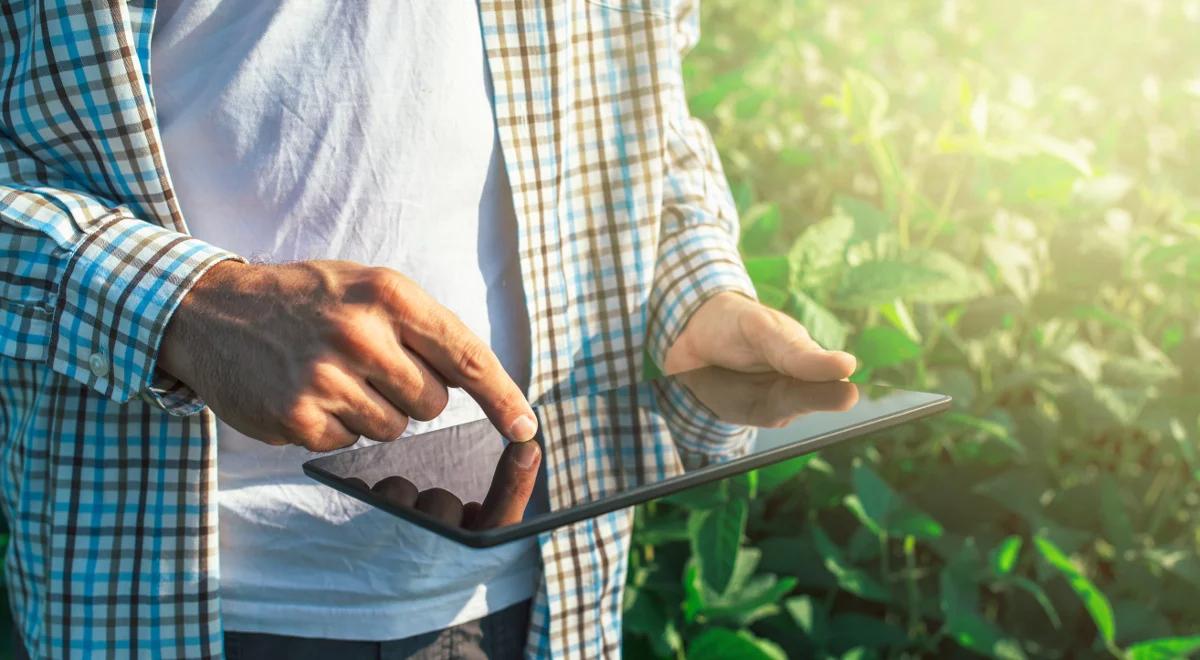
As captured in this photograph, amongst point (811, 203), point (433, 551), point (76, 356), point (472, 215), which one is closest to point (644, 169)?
point (472, 215)

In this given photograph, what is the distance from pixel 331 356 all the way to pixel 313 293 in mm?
48

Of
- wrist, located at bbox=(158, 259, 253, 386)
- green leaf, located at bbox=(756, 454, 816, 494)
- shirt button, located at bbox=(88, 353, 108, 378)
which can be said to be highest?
wrist, located at bbox=(158, 259, 253, 386)

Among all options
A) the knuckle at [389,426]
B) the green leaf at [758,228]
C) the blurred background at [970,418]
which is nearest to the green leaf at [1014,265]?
the blurred background at [970,418]

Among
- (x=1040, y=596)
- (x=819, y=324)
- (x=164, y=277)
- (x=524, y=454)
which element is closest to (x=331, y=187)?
(x=164, y=277)

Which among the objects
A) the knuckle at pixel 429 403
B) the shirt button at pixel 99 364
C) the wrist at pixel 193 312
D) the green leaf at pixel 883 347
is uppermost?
the wrist at pixel 193 312

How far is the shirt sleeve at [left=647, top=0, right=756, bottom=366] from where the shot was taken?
1.09 m

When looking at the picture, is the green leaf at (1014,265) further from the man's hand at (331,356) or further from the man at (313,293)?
the man's hand at (331,356)

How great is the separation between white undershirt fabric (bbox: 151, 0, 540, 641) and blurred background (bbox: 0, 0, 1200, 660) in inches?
16.4

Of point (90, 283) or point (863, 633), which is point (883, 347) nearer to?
point (863, 633)

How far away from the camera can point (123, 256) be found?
0.80m

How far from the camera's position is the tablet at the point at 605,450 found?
27.5 inches

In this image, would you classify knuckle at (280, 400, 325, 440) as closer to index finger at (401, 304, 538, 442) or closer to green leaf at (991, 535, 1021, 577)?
index finger at (401, 304, 538, 442)

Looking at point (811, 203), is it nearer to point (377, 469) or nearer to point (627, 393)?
point (627, 393)

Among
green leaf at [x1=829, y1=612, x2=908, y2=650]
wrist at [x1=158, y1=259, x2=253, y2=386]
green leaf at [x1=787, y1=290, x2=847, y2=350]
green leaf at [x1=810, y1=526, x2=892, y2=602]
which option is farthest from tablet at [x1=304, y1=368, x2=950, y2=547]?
green leaf at [x1=829, y1=612, x2=908, y2=650]
